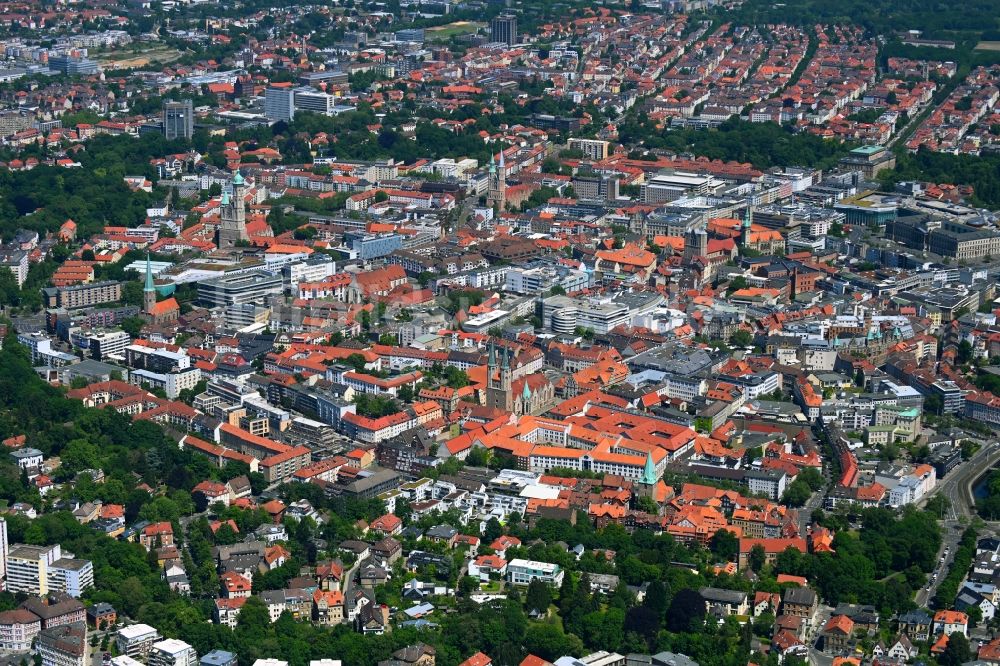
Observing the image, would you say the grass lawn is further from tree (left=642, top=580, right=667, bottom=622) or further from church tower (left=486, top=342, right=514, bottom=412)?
tree (left=642, top=580, right=667, bottom=622)

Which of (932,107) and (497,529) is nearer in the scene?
(497,529)

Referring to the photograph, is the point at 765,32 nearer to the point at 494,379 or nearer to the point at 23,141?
the point at 23,141

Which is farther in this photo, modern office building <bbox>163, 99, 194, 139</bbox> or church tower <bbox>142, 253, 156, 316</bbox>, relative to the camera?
modern office building <bbox>163, 99, 194, 139</bbox>

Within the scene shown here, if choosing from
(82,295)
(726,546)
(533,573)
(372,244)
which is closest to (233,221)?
(372,244)

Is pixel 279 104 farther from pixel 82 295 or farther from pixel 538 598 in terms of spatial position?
pixel 538 598

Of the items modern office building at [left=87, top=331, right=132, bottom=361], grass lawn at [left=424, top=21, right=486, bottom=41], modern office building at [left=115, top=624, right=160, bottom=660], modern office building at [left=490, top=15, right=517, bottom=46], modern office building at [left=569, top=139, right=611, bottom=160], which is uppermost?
modern office building at [left=490, top=15, right=517, bottom=46]

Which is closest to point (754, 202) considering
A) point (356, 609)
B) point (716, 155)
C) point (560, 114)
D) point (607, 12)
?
point (716, 155)

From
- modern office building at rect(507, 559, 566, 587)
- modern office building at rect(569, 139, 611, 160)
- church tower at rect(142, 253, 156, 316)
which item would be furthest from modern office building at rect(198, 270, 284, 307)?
modern office building at rect(569, 139, 611, 160)
